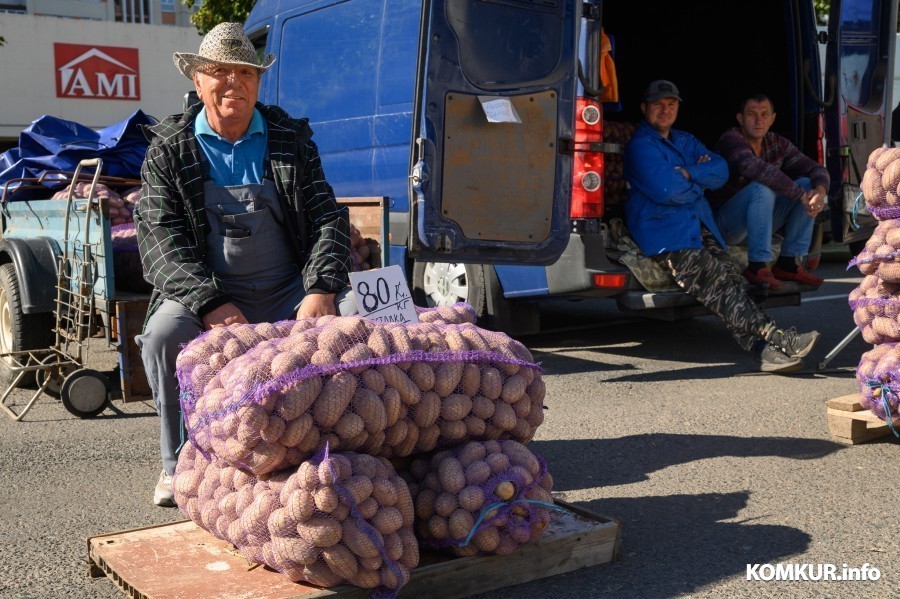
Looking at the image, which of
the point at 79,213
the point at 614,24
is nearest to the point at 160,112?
the point at 614,24

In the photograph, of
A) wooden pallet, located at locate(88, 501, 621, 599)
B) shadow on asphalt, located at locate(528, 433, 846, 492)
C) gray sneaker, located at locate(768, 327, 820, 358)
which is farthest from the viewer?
gray sneaker, located at locate(768, 327, 820, 358)

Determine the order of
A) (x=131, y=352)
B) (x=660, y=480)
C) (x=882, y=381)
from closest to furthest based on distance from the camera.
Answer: (x=660, y=480) < (x=882, y=381) < (x=131, y=352)

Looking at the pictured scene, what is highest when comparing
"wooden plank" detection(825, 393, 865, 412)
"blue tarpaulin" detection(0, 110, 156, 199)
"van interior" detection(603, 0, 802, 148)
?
"van interior" detection(603, 0, 802, 148)

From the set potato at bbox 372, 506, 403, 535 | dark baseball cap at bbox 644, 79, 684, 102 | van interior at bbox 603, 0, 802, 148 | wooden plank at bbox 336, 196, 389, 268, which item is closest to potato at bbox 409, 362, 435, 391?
potato at bbox 372, 506, 403, 535

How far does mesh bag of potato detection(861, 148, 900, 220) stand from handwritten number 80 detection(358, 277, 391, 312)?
2444 mm

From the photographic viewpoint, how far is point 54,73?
20.7 m

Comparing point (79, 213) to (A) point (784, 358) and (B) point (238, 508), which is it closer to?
(B) point (238, 508)

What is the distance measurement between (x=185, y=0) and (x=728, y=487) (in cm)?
1315

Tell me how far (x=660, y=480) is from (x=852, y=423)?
110 centimetres

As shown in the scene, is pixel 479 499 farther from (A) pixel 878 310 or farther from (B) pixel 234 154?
(A) pixel 878 310

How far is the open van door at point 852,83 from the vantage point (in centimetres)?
736

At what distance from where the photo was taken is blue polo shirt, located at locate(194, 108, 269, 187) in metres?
3.92

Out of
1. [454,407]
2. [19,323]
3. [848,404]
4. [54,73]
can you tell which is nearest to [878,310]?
[848,404]

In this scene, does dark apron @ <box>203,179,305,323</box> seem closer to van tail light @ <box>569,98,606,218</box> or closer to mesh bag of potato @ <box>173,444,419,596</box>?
mesh bag of potato @ <box>173,444,419,596</box>
